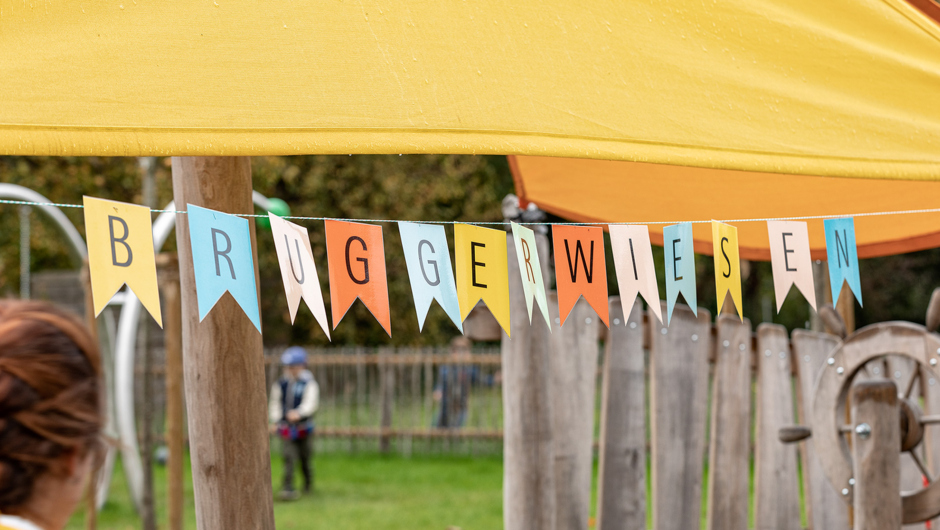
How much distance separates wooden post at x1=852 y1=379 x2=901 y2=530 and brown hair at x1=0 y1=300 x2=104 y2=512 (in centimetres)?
223

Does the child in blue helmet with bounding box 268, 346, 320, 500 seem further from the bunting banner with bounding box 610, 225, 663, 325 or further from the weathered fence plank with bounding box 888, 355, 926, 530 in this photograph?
the bunting banner with bounding box 610, 225, 663, 325

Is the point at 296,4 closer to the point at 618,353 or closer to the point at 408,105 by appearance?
the point at 408,105

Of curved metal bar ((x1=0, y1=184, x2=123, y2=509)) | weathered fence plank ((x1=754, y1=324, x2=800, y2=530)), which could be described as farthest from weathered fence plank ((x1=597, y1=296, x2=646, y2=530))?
curved metal bar ((x1=0, y1=184, x2=123, y2=509))

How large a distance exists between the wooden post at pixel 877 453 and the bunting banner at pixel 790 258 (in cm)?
46

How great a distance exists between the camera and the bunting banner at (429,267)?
1.86 metres

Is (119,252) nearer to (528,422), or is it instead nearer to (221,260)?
(221,260)

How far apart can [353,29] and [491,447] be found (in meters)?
9.19

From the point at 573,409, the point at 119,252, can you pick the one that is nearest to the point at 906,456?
the point at 573,409

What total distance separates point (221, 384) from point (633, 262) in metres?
1.05

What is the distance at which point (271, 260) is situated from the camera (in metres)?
14.6

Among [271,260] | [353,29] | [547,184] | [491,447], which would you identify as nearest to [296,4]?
[353,29]

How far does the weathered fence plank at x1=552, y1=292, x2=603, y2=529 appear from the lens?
9.77ft

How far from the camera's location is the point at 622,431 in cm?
309

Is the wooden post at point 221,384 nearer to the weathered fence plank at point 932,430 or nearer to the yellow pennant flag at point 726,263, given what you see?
the yellow pennant flag at point 726,263
